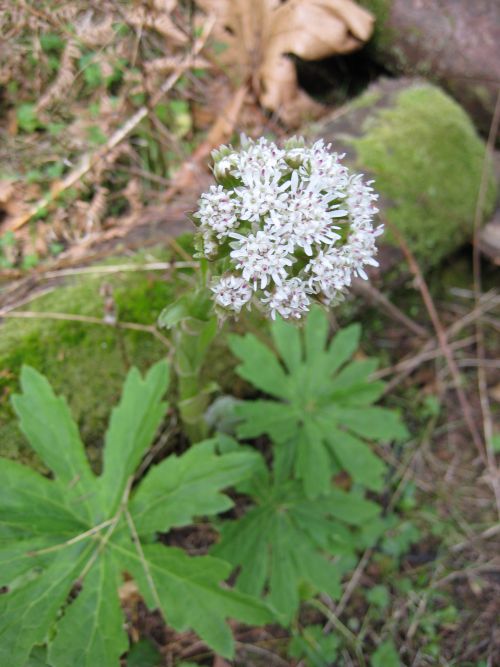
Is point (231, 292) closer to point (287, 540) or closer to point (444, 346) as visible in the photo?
point (287, 540)

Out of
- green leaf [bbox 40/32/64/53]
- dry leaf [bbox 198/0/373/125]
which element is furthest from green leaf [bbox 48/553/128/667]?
dry leaf [bbox 198/0/373/125]

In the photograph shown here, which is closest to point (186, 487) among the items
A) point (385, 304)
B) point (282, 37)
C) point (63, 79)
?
point (385, 304)

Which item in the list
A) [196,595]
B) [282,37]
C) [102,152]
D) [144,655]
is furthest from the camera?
[282,37]

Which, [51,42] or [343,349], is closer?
Result: [343,349]

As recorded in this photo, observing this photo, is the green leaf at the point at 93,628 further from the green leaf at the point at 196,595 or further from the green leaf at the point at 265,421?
the green leaf at the point at 265,421

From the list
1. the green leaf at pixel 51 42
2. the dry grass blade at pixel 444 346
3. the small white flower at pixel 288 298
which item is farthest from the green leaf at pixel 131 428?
the green leaf at pixel 51 42

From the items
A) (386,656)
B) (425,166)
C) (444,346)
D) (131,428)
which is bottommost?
(386,656)
